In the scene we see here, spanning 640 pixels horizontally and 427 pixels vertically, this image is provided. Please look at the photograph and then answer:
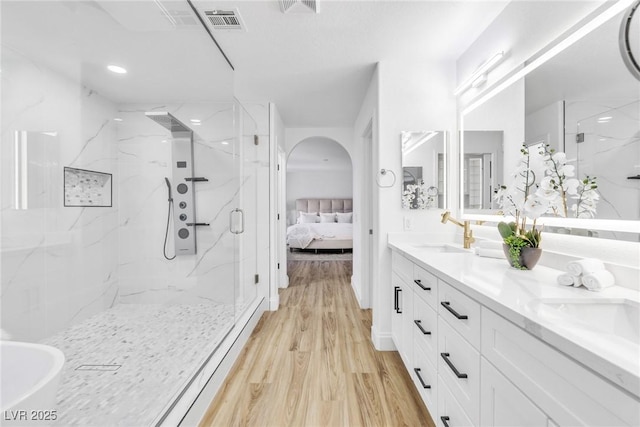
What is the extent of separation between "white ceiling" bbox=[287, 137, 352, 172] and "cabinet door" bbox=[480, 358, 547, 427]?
4.48 m

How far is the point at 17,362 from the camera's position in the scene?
1004mm

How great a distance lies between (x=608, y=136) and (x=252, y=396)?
88.3 inches

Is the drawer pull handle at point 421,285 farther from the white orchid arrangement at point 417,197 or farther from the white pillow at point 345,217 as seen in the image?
the white pillow at point 345,217

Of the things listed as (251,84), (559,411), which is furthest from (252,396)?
(251,84)

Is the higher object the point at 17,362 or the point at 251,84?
the point at 251,84

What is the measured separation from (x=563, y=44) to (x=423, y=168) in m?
1.06

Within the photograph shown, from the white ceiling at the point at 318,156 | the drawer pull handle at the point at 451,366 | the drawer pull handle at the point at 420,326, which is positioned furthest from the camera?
the white ceiling at the point at 318,156

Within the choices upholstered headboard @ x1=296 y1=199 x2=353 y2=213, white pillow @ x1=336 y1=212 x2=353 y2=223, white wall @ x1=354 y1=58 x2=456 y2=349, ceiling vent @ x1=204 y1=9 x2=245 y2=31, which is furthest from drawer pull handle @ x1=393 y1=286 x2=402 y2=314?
upholstered headboard @ x1=296 y1=199 x2=353 y2=213

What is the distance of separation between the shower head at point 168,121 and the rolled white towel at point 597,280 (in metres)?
2.55

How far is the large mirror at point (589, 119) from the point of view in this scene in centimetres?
101

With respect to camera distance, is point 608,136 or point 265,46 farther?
point 265,46

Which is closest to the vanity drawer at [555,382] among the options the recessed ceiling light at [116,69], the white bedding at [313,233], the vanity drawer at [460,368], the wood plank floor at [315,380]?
the vanity drawer at [460,368]

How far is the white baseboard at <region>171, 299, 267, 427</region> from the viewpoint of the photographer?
136cm

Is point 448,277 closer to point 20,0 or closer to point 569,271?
point 569,271
